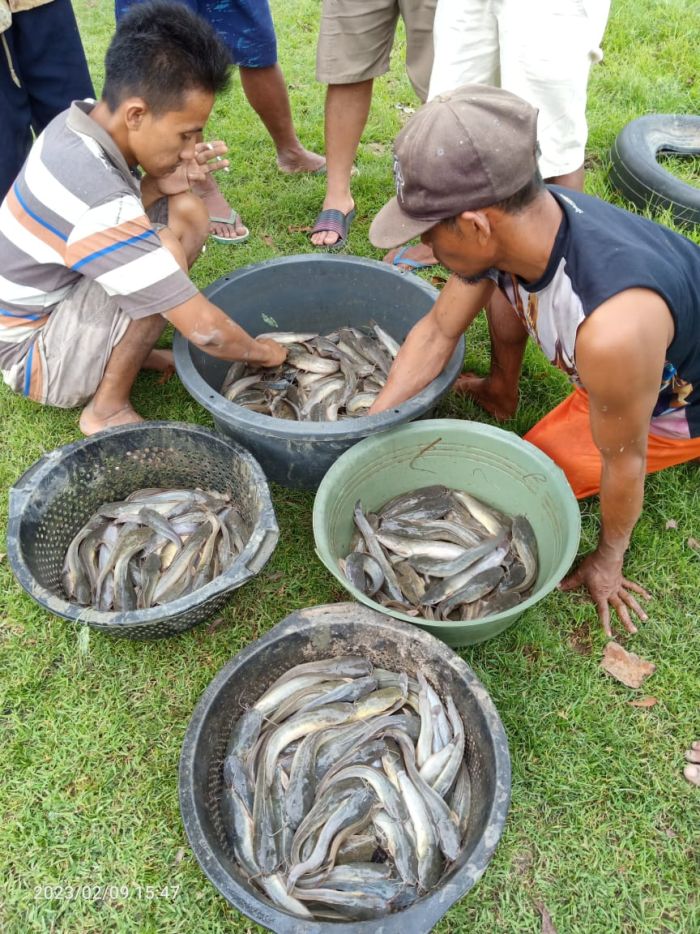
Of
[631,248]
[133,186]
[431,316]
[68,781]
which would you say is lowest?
[68,781]

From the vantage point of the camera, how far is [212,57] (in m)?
2.65

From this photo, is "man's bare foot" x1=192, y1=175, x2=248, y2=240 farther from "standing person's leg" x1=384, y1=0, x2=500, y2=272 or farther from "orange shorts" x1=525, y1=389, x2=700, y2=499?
"orange shorts" x1=525, y1=389, x2=700, y2=499

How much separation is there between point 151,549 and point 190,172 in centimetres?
174

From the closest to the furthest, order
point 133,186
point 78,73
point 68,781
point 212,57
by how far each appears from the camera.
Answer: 1. point 68,781
2. point 212,57
3. point 133,186
4. point 78,73

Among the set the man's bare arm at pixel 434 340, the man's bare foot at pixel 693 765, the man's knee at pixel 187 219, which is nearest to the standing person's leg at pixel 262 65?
the man's knee at pixel 187 219

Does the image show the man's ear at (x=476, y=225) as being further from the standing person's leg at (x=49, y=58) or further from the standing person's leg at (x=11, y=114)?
the standing person's leg at (x=49, y=58)

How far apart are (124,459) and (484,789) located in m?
1.91

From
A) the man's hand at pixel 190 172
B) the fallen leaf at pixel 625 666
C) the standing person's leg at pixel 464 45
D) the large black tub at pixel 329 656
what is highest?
the standing person's leg at pixel 464 45

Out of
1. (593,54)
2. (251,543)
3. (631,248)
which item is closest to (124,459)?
(251,543)

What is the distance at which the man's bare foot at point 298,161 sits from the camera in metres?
5.01

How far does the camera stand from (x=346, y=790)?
210 centimetres

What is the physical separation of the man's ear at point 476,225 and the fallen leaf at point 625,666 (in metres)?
1.61

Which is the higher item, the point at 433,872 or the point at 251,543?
the point at 251,543

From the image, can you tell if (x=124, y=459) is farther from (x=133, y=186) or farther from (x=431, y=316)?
(x=431, y=316)
